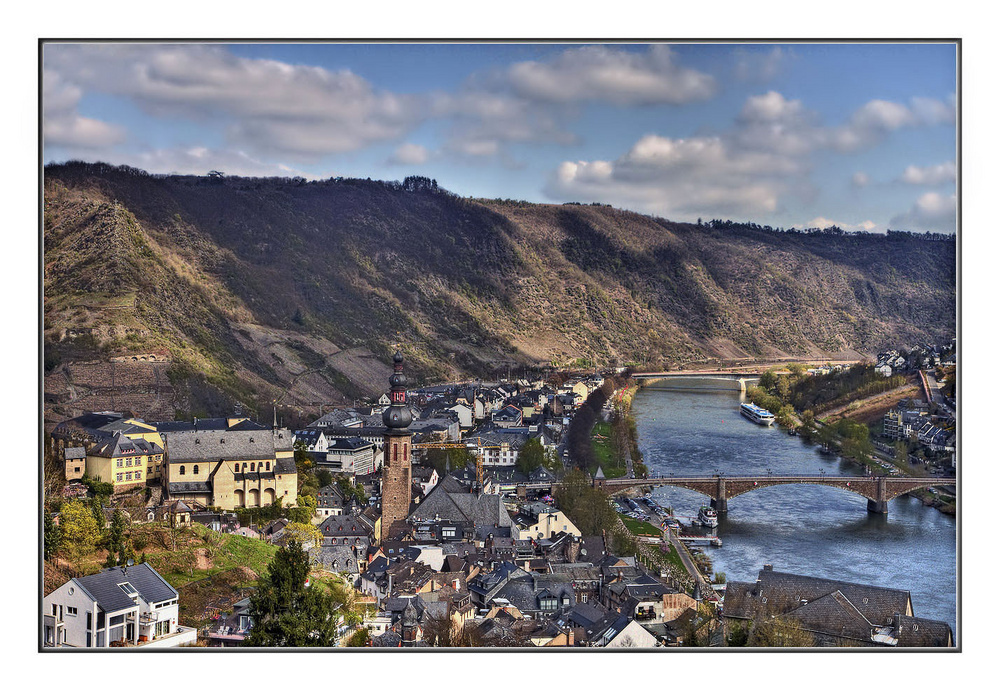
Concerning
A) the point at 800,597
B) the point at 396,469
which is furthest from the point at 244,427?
Result: the point at 800,597

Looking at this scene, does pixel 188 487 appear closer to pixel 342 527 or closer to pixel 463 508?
pixel 342 527

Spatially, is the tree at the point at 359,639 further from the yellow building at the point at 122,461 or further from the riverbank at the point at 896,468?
the riverbank at the point at 896,468

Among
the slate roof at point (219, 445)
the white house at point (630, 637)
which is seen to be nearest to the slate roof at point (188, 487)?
the slate roof at point (219, 445)

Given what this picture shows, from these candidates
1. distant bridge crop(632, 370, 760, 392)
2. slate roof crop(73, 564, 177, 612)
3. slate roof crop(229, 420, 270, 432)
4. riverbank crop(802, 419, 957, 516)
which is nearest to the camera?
slate roof crop(73, 564, 177, 612)

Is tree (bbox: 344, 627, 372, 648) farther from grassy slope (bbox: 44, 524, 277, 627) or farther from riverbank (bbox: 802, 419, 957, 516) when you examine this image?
riverbank (bbox: 802, 419, 957, 516)

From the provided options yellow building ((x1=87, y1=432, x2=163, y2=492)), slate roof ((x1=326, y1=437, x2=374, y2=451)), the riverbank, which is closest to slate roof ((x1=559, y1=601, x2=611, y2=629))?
yellow building ((x1=87, y1=432, x2=163, y2=492))

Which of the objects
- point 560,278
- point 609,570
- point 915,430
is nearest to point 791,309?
point 560,278
